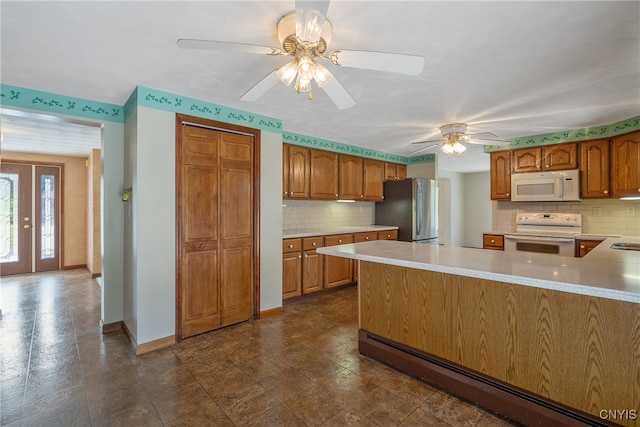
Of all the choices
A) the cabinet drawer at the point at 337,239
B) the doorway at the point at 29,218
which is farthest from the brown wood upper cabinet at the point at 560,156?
the doorway at the point at 29,218

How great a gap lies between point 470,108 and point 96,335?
14.7 ft

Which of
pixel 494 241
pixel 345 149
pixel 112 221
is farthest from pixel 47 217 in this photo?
pixel 494 241

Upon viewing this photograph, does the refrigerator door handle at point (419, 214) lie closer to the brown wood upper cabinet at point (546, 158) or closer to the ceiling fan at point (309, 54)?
the brown wood upper cabinet at point (546, 158)

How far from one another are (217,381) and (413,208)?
3971 mm

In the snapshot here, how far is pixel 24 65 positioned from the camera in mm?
2201

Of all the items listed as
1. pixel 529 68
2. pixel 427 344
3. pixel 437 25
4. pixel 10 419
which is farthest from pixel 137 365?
pixel 529 68

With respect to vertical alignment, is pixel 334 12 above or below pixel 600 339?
above

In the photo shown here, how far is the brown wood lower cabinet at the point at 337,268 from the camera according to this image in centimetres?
431

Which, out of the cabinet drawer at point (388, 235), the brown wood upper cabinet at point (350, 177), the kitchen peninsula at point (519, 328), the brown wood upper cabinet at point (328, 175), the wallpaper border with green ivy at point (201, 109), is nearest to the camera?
the kitchen peninsula at point (519, 328)

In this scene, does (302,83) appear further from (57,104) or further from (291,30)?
(57,104)

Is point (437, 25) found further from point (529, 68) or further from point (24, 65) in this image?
point (24, 65)

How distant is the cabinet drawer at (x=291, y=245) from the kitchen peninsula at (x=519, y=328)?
148 centimetres

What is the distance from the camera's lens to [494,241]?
4582 mm

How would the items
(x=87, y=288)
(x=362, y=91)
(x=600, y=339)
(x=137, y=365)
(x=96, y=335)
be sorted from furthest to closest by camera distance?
(x=87, y=288) → (x=96, y=335) → (x=362, y=91) → (x=137, y=365) → (x=600, y=339)
